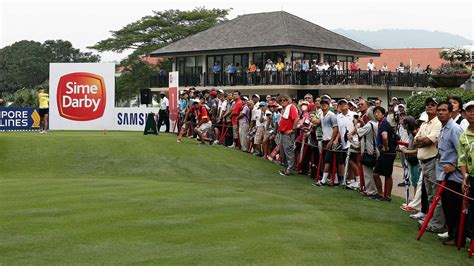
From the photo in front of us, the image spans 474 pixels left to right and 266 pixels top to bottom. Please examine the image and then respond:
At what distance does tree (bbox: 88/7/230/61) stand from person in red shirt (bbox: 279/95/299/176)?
5340 cm

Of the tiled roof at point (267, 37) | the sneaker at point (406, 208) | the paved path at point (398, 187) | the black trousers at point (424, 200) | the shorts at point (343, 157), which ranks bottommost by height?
the paved path at point (398, 187)

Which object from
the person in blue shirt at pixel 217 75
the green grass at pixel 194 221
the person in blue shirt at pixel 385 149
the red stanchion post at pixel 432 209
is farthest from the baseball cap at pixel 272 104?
the person in blue shirt at pixel 217 75

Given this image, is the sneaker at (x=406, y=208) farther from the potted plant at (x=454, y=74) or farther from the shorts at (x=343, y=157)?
the potted plant at (x=454, y=74)

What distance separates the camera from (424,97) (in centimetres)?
2656

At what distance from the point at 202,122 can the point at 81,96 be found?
8.40 metres

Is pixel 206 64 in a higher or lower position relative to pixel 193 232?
higher

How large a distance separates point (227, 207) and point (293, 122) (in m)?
7.13

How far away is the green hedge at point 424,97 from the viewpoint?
25041 millimetres

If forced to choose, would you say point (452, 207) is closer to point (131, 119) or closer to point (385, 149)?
point (385, 149)

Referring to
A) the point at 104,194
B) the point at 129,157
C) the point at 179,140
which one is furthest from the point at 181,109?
the point at 104,194

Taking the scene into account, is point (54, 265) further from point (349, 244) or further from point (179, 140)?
point (179, 140)

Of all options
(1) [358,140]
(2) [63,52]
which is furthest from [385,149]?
(2) [63,52]

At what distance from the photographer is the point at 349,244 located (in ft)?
31.6

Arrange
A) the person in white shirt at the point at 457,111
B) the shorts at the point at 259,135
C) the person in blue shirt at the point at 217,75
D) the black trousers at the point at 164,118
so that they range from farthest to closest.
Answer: the person in blue shirt at the point at 217,75
the black trousers at the point at 164,118
the shorts at the point at 259,135
the person in white shirt at the point at 457,111
